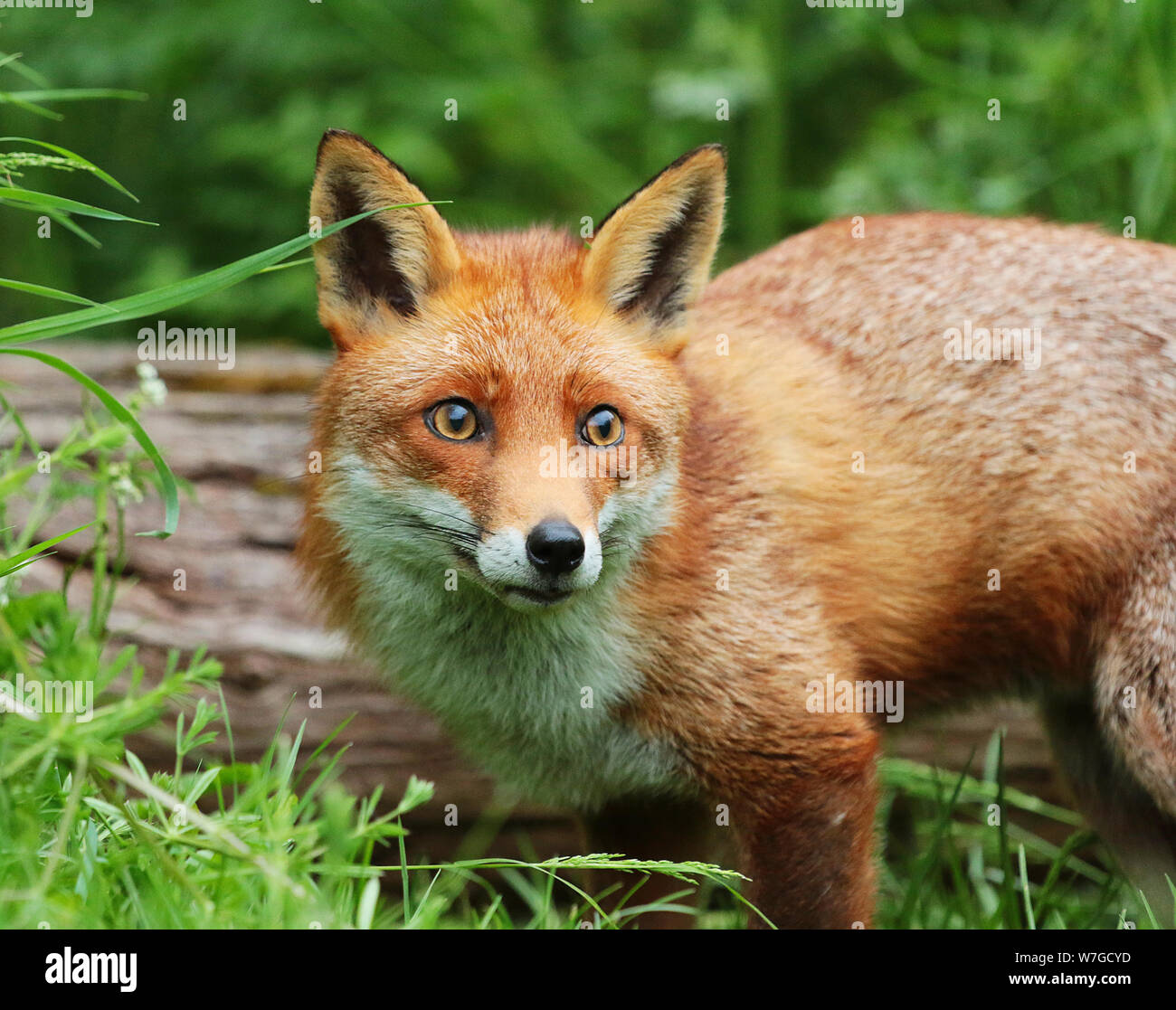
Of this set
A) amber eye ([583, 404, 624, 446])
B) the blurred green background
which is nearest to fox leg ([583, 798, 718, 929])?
amber eye ([583, 404, 624, 446])

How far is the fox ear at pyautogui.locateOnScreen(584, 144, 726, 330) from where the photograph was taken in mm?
3660

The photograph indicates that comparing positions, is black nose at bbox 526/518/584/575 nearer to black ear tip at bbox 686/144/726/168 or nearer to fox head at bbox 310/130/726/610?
fox head at bbox 310/130/726/610

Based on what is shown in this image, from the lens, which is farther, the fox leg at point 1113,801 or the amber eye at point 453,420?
the fox leg at point 1113,801

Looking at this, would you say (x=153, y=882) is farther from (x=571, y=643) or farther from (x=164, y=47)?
(x=164, y=47)

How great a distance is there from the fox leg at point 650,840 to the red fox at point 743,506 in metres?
0.02

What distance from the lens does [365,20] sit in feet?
27.2

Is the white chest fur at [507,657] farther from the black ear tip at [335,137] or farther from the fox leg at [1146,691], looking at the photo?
the fox leg at [1146,691]

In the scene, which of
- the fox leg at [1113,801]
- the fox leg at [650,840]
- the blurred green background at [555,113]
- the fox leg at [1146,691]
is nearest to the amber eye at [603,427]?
the fox leg at [650,840]

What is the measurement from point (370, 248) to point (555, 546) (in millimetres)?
1305

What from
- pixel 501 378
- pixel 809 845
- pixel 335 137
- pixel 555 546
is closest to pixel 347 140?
pixel 335 137

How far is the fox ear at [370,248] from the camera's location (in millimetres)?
3480

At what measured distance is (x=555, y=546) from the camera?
9.92ft

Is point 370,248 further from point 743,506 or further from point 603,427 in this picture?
point 743,506
